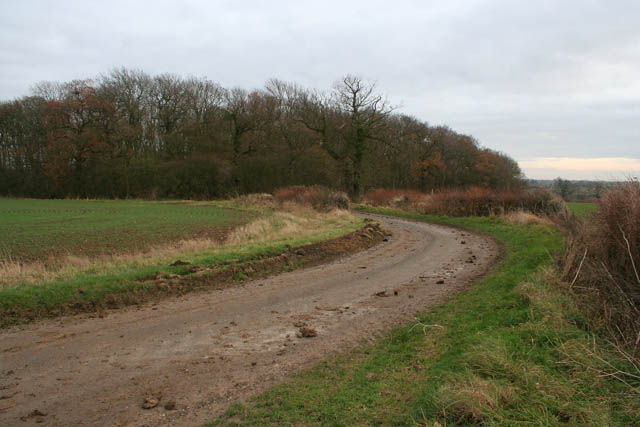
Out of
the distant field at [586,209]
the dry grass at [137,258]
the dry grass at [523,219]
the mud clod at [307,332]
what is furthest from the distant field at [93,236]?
the dry grass at [523,219]

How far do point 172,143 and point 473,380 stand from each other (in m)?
51.0

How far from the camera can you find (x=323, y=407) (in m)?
3.93

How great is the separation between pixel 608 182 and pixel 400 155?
52.3 metres

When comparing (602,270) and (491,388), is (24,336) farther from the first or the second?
(602,270)

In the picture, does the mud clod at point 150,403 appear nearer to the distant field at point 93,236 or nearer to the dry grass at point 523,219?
the distant field at point 93,236

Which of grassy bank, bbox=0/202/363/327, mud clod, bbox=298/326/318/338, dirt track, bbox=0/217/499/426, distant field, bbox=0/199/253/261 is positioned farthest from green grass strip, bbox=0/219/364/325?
mud clod, bbox=298/326/318/338

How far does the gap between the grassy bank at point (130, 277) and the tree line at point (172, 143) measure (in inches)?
1381

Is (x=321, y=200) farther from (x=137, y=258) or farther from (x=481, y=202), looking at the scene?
(x=137, y=258)

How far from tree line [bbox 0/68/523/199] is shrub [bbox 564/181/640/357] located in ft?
127

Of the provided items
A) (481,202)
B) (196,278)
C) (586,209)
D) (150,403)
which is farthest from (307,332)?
(481,202)

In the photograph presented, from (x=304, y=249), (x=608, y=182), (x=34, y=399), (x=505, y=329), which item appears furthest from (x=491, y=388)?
(x=304, y=249)

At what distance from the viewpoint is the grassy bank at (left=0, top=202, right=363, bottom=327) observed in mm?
7191

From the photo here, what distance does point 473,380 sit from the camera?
3.88m

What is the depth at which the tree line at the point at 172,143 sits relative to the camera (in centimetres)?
4612
